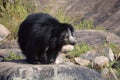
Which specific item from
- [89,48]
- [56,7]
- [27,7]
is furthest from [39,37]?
[56,7]

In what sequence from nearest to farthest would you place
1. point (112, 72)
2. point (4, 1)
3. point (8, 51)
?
point (112, 72) → point (8, 51) → point (4, 1)

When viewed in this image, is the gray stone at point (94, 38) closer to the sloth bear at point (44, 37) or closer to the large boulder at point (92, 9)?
the large boulder at point (92, 9)

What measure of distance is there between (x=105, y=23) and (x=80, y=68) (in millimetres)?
6052

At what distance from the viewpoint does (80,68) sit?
678cm

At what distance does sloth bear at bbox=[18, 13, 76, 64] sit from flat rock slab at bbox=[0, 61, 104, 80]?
1.29 feet

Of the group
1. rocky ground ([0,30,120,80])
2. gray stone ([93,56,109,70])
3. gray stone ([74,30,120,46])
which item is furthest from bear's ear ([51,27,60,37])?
gray stone ([74,30,120,46])

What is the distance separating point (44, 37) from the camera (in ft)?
22.6

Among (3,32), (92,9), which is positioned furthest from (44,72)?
(92,9)

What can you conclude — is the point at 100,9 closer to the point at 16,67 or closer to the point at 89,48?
the point at 89,48

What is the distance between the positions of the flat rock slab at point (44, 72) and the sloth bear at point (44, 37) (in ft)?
1.29

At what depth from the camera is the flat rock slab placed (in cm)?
646

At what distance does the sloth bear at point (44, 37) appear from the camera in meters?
6.90

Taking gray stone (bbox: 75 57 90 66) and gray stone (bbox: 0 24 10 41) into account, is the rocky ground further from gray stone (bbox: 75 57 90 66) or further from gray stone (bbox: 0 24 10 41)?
gray stone (bbox: 0 24 10 41)

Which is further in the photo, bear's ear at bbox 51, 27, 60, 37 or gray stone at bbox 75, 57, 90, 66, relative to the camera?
gray stone at bbox 75, 57, 90, 66
